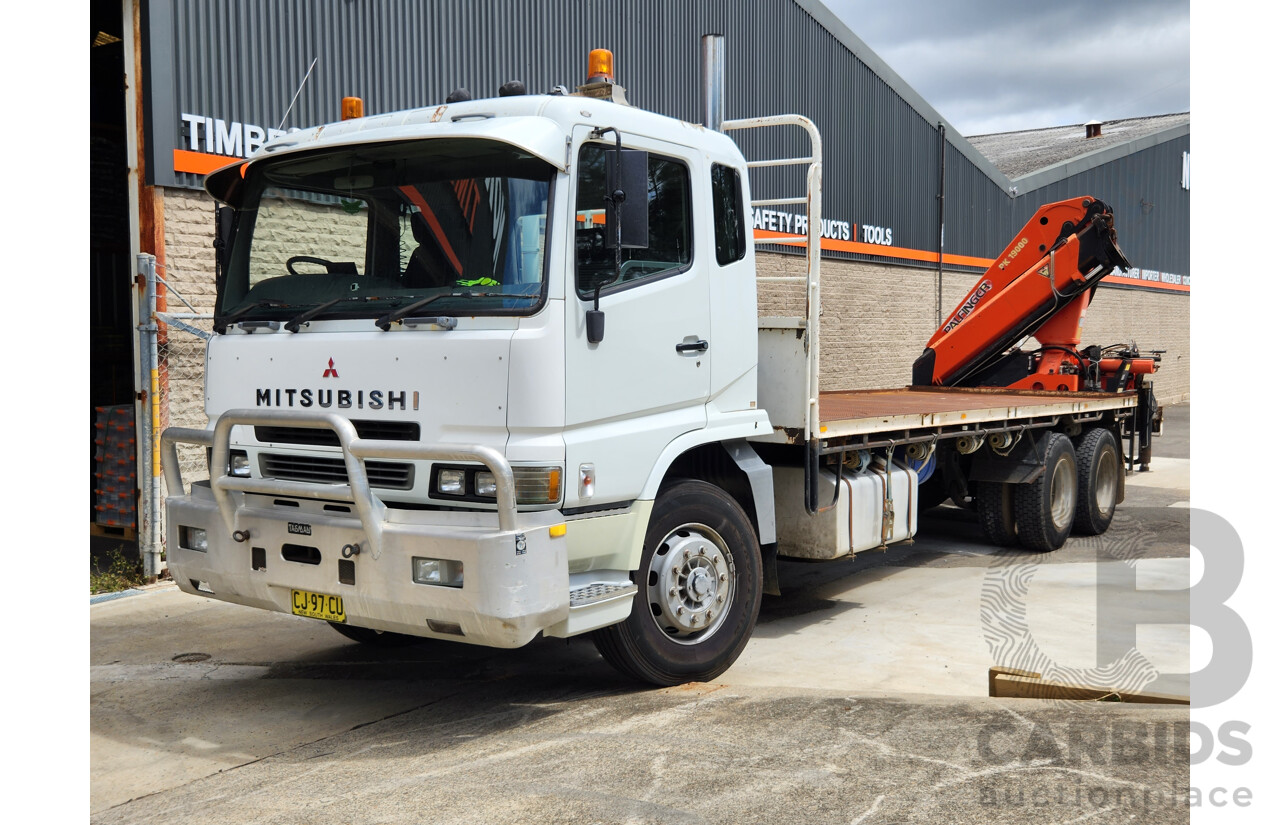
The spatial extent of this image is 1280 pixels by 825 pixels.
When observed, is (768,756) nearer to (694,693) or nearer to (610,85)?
(694,693)

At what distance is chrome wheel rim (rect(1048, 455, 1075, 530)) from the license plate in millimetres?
6748

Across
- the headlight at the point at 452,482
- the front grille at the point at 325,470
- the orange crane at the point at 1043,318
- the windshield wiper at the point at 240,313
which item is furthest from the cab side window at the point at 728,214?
the orange crane at the point at 1043,318

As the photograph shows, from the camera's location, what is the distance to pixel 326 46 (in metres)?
9.58

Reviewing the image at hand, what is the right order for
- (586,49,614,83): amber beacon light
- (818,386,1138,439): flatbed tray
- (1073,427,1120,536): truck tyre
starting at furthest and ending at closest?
(1073,427,1120,536): truck tyre, (818,386,1138,439): flatbed tray, (586,49,614,83): amber beacon light

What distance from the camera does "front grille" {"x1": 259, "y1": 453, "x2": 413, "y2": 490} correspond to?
481 cm

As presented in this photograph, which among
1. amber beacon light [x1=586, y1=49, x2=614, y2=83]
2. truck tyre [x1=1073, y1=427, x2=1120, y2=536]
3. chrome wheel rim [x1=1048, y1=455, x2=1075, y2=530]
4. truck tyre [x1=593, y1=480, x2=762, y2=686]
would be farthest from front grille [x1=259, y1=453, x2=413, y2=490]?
truck tyre [x1=1073, y1=427, x2=1120, y2=536]

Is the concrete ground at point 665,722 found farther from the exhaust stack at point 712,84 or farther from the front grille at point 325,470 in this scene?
the exhaust stack at point 712,84

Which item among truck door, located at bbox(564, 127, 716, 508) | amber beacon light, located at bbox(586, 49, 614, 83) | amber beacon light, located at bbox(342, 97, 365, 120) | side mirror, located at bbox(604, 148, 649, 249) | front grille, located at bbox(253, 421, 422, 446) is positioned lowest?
front grille, located at bbox(253, 421, 422, 446)

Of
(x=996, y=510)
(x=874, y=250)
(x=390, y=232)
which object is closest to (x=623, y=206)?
(x=390, y=232)

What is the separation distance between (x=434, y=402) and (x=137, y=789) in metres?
2.00

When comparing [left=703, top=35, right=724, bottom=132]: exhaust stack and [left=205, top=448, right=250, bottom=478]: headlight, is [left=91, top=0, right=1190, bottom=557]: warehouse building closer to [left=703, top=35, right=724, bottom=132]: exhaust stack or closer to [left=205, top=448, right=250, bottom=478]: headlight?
[left=703, top=35, right=724, bottom=132]: exhaust stack

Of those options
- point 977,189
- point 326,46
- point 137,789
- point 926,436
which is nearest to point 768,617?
point 926,436

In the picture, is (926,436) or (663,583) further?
(926,436)

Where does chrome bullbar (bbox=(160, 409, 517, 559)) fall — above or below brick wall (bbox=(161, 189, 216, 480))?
below
